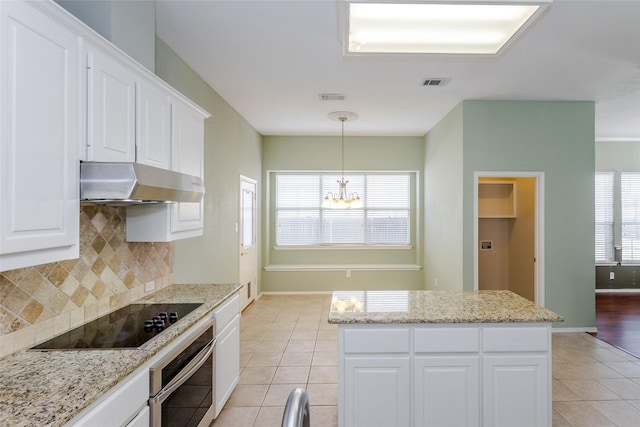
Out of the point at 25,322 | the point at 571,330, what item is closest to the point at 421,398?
the point at 25,322

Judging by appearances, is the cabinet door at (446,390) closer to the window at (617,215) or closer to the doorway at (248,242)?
the doorway at (248,242)

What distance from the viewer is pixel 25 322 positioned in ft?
4.98

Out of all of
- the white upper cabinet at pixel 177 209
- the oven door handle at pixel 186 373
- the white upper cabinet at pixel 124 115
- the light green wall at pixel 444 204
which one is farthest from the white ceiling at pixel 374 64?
the oven door handle at pixel 186 373

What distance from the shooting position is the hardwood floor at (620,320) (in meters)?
3.84

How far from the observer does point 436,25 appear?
1.86m

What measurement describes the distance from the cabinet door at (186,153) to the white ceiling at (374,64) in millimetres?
706

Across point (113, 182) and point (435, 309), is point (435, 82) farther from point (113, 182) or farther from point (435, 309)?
point (113, 182)

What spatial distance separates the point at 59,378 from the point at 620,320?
6277 mm

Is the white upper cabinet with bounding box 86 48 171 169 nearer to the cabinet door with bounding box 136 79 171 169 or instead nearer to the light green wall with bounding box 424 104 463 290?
the cabinet door with bounding box 136 79 171 169

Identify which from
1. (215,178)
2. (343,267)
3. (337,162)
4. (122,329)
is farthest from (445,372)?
(337,162)

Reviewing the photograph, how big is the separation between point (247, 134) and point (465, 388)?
4.35 metres

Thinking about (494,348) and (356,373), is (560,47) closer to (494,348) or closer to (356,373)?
(494,348)

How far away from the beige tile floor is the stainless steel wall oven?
51cm

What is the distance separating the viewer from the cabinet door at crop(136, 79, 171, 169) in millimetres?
1900
